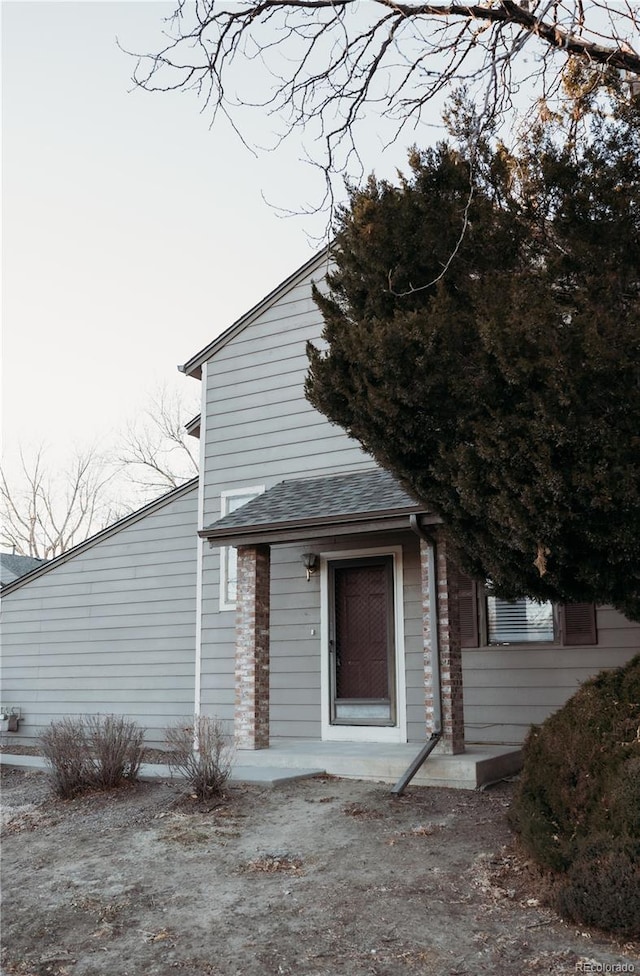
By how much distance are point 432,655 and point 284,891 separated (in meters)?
3.27

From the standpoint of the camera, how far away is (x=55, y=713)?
40.8ft

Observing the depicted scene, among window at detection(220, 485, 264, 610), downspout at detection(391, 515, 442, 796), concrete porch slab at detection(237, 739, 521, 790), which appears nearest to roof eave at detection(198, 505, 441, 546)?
downspout at detection(391, 515, 442, 796)

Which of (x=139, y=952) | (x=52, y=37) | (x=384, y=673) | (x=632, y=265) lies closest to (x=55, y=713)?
(x=384, y=673)

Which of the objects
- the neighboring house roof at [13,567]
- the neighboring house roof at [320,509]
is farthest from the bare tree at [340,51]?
the neighboring house roof at [13,567]

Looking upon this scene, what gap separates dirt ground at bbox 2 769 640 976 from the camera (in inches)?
158

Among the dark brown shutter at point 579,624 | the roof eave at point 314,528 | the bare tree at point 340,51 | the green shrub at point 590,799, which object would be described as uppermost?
the bare tree at point 340,51

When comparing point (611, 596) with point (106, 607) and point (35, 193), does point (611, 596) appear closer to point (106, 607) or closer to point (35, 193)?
point (35, 193)

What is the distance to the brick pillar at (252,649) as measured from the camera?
8.82 m

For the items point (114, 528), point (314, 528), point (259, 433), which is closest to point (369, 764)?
point (314, 528)

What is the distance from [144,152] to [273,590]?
5381 mm

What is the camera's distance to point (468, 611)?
9.00 metres

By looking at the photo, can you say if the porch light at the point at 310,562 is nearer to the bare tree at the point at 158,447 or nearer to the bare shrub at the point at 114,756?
the bare shrub at the point at 114,756

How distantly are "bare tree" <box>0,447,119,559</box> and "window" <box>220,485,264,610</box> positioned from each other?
19.0 metres

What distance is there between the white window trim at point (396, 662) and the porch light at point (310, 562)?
0.25 feet
